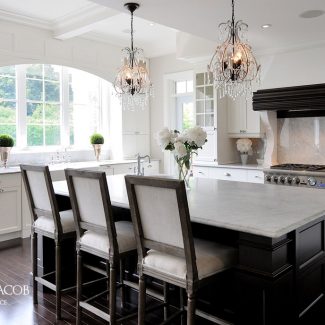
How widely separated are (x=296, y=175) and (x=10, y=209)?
3.65m

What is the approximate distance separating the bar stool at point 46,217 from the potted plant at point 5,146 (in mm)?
2315

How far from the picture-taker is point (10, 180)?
4.76 m

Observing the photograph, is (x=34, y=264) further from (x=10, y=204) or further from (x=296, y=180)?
(x=296, y=180)

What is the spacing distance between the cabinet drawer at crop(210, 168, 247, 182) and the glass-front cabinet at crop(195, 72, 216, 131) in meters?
0.65

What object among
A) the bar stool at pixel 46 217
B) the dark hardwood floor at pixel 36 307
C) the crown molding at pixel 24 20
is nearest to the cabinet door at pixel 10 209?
the dark hardwood floor at pixel 36 307

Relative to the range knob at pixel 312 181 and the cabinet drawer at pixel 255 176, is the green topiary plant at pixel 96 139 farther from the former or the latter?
the range knob at pixel 312 181

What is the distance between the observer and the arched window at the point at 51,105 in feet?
18.3

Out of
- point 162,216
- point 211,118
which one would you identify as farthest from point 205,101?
point 162,216

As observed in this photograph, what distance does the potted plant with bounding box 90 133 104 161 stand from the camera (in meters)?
6.32

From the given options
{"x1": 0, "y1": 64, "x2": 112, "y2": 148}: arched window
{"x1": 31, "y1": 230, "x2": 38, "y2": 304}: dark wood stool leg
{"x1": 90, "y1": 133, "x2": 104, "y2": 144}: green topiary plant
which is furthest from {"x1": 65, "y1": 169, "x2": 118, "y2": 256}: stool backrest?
{"x1": 90, "y1": 133, "x2": 104, "y2": 144}: green topiary plant

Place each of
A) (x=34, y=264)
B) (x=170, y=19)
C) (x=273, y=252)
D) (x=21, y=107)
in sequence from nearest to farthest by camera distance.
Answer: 1. (x=273, y=252)
2. (x=34, y=264)
3. (x=170, y=19)
4. (x=21, y=107)

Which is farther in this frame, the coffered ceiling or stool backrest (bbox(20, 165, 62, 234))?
the coffered ceiling

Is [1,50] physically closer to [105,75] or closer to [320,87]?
[105,75]

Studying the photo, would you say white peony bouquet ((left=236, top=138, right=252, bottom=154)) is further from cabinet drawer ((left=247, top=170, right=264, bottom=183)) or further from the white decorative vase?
cabinet drawer ((left=247, top=170, right=264, bottom=183))
